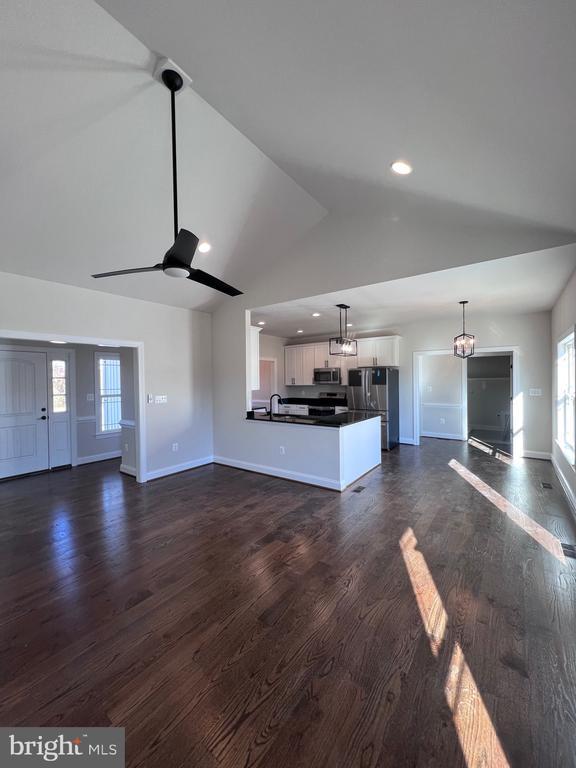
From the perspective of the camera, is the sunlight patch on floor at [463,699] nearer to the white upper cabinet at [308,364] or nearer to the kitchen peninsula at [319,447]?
the kitchen peninsula at [319,447]

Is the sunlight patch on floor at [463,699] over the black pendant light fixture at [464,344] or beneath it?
beneath

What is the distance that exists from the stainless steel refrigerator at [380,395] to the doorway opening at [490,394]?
3.35 meters

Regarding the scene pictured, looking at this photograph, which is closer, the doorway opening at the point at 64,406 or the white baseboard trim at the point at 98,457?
the doorway opening at the point at 64,406

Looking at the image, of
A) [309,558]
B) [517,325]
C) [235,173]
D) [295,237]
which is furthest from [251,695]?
[517,325]

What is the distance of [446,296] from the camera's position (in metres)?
4.67

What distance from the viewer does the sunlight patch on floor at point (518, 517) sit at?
2.84 meters

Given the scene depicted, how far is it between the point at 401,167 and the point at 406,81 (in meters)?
0.86

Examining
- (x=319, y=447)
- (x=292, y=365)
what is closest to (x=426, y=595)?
(x=319, y=447)

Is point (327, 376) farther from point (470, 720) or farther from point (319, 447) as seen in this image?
point (470, 720)

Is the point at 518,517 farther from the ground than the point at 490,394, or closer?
closer

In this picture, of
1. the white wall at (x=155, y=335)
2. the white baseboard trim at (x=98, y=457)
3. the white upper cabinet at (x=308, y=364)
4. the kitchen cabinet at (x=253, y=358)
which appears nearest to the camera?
the white wall at (x=155, y=335)

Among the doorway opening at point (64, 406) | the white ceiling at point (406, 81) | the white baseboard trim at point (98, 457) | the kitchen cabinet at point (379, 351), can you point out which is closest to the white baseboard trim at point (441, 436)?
the kitchen cabinet at point (379, 351)

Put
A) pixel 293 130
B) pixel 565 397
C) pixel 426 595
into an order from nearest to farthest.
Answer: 1. pixel 426 595
2. pixel 293 130
3. pixel 565 397

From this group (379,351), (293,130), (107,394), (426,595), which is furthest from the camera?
(379,351)
